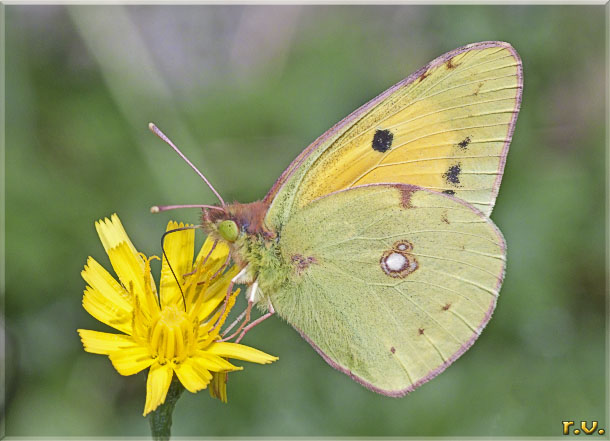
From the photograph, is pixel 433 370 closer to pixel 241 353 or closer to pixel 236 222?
pixel 241 353

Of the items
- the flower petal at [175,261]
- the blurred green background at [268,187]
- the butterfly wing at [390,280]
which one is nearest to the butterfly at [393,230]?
the butterfly wing at [390,280]

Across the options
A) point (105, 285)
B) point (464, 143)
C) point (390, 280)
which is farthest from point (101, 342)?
point (464, 143)

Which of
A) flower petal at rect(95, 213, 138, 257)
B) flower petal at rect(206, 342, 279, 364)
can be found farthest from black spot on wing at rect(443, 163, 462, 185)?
flower petal at rect(95, 213, 138, 257)

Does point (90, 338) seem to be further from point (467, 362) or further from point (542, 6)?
point (542, 6)

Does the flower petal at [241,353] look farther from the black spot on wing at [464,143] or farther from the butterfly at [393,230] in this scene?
the black spot on wing at [464,143]

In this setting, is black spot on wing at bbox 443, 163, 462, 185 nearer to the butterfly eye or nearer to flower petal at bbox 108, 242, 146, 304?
the butterfly eye

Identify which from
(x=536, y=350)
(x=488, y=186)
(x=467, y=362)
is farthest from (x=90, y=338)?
(x=536, y=350)
